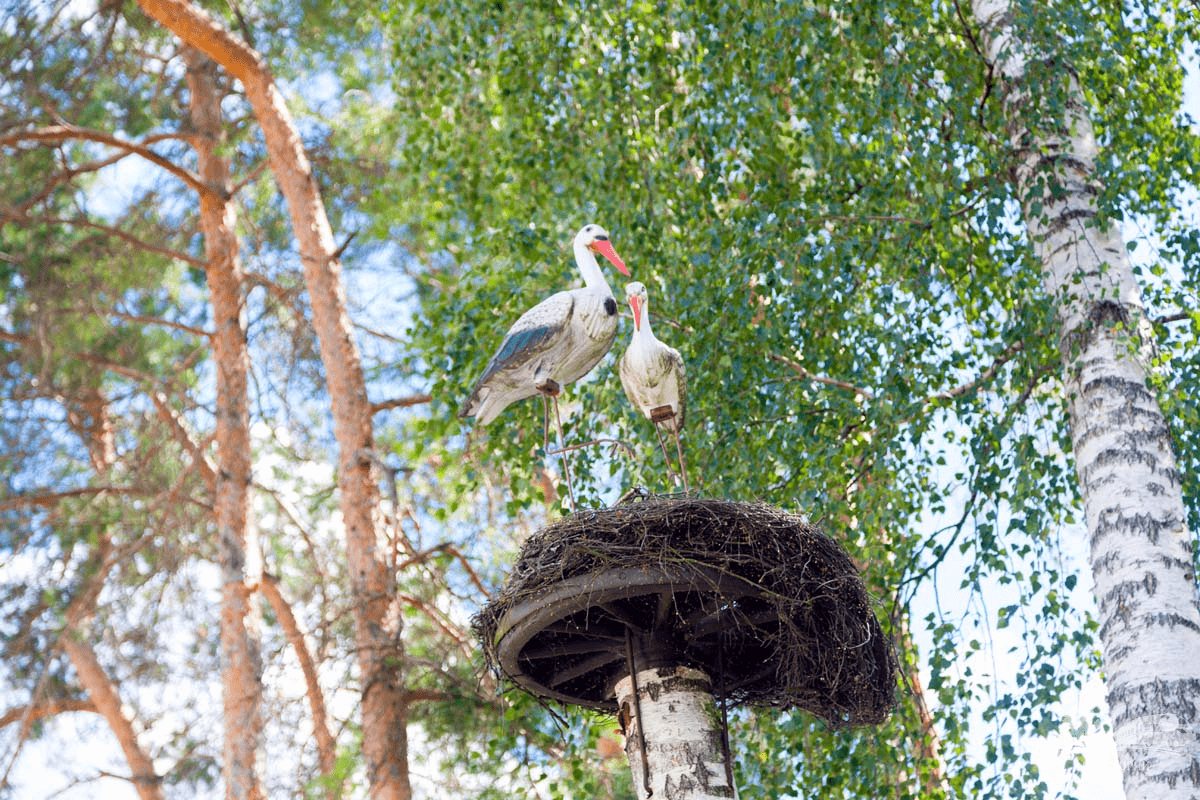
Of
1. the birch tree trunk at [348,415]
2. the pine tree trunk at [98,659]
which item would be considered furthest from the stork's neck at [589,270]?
the pine tree trunk at [98,659]

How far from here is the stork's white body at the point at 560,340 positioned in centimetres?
510

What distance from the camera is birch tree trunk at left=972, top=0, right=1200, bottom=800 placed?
4.62m

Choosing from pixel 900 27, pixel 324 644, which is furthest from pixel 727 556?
pixel 324 644

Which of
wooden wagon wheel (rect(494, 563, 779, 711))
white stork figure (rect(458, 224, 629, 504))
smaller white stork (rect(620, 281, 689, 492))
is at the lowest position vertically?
wooden wagon wheel (rect(494, 563, 779, 711))

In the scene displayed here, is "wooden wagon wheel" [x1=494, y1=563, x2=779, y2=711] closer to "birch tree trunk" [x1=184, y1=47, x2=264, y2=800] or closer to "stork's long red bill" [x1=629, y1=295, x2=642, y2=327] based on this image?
"stork's long red bill" [x1=629, y1=295, x2=642, y2=327]

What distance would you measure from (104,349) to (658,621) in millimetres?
8251

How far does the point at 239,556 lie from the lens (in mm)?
9469

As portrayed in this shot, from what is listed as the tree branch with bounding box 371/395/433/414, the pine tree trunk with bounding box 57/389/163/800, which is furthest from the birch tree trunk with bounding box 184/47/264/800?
the pine tree trunk with bounding box 57/389/163/800

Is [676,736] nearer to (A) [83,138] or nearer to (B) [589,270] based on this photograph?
(B) [589,270]

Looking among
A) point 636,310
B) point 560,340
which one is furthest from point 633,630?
point 636,310

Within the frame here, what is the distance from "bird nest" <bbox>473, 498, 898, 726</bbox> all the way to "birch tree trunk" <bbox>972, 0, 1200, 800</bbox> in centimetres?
86

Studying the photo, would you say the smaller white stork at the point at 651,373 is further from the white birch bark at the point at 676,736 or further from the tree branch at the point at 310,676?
the tree branch at the point at 310,676

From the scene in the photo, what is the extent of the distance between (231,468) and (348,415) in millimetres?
1149

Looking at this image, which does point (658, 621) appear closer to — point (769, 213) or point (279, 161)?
point (769, 213)
